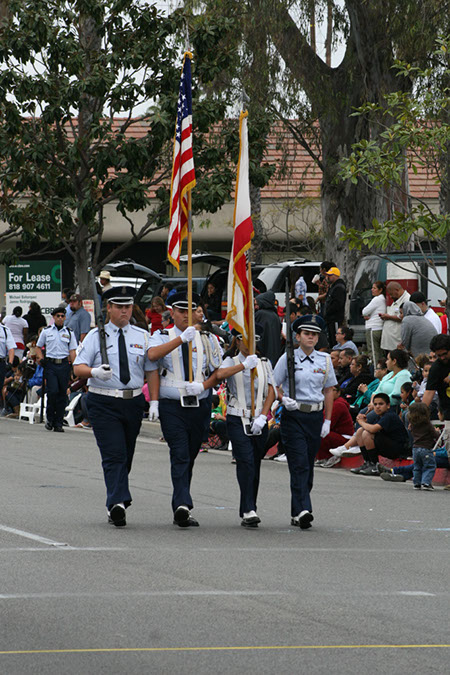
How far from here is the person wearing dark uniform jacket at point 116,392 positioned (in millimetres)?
10977

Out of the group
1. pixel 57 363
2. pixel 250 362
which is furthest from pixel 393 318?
pixel 250 362

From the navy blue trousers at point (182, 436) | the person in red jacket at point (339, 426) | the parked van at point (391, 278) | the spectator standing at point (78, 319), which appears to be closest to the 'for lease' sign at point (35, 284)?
the spectator standing at point (78, 319)

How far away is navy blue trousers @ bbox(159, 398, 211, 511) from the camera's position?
36.3ft

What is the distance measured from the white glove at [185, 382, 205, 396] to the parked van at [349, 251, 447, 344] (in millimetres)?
13170

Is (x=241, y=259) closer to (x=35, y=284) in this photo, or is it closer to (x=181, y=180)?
(x=181, y=180)

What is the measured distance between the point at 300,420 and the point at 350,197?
1667 cm

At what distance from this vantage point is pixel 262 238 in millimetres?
38781

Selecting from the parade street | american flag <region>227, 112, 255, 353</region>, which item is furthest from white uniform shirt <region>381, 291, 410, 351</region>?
american flag <region>227, 112, 255, 353</region>

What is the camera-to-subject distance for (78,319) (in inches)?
946

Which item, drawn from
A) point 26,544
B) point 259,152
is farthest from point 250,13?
point 26,544

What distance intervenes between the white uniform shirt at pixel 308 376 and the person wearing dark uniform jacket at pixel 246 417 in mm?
139

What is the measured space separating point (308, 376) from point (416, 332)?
7978 mm

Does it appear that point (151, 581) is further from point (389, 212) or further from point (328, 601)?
point (389, 212)

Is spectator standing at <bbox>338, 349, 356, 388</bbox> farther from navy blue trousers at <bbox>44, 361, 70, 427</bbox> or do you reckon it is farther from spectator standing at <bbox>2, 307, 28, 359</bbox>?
spectator standing at <bbox>2, 307, 28, 359</bbox>
